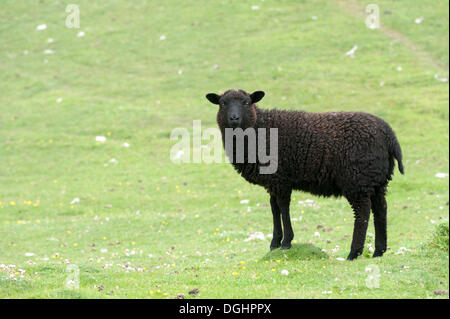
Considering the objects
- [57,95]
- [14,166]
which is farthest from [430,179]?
[57,95]

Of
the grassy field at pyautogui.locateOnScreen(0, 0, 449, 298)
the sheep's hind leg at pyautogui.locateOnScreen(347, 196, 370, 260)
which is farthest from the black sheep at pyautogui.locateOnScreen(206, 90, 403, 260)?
the grassy field at pyautogui.locateOnScreen(0, 0, 449, 298)

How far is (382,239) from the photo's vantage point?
41.2 ft

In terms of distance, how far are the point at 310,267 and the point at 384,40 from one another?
2930 cm

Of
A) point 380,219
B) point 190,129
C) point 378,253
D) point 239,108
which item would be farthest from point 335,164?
point 190,129

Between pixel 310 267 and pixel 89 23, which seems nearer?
pixel 310 267

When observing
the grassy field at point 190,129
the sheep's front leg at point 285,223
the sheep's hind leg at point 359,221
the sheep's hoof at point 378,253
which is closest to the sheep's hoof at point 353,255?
the sheep's hind leg at point 359,221

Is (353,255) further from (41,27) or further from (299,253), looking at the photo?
(41,27)

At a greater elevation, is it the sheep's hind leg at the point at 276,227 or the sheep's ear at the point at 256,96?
the sheep's ear at the point at 256,96

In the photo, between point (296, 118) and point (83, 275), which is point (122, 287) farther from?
point (296, 118)

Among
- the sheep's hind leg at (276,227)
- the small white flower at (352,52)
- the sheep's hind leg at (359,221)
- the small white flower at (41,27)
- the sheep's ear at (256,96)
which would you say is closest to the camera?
the sheep's hind leg at (359,221)

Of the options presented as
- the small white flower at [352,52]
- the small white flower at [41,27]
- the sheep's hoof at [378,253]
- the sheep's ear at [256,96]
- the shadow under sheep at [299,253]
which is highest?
the small white flower at [41,27]

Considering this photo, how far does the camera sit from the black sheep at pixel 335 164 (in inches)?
478

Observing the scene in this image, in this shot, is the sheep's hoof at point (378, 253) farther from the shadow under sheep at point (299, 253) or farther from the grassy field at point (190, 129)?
the shadow under sheep at point (299, 253)

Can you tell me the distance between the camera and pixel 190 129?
29203mm
